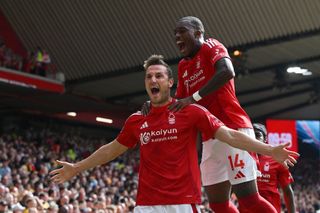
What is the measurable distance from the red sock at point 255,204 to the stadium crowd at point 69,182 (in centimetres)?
647

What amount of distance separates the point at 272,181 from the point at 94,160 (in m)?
4.01

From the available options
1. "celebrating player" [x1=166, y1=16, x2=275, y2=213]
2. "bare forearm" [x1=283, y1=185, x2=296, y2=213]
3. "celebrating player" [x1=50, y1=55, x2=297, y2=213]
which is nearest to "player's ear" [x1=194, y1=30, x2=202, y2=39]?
"celebrating player" [x1=166, y1=16, x2=275, y2=213]

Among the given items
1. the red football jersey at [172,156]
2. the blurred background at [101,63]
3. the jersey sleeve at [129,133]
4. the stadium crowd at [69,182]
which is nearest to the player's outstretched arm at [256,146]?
the red football jersey at [172,156]

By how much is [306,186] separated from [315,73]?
10.1 meters

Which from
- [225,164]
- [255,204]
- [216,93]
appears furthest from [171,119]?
[255,204]

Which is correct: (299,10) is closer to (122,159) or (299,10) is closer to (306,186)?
(122,159)

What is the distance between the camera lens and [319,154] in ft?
121

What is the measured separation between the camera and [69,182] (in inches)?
842

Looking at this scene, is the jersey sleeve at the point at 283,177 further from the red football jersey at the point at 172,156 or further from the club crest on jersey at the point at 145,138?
the club crest on jersey at the point at 145,138

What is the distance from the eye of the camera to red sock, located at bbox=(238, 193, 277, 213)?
21.5 ft

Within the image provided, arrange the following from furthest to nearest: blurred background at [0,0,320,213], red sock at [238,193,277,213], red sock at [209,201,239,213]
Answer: blurred background at [0,0,320,213] → red sock at [209,201,239,213] → red sock at [238,193,277,213]

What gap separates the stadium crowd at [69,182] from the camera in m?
15.3

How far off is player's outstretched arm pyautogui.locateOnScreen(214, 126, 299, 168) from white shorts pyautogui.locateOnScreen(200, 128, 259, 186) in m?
1.13

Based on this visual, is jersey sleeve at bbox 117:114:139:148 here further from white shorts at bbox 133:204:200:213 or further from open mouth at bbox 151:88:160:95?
white shorts at bbox 133:204:200:213
